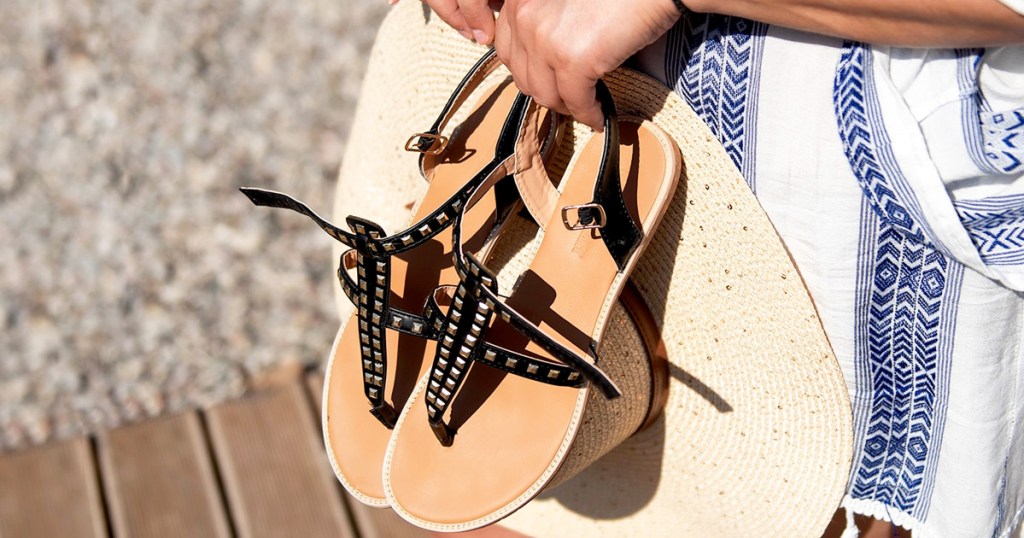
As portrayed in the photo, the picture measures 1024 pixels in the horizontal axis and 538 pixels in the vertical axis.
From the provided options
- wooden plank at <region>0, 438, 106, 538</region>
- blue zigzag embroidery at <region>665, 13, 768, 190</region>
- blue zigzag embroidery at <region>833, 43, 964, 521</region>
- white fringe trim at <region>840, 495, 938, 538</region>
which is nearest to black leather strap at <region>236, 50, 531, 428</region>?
blue zigzag embroidery at <region>665, 13, 768, 190</region>

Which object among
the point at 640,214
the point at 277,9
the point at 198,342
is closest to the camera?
the point at 640,214

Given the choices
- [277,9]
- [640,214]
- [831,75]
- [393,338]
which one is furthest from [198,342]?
[831,75]

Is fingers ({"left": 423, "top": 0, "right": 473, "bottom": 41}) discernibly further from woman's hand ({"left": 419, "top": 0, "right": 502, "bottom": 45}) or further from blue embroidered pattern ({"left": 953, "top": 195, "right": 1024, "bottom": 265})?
blue embroidered pattern ({"left": 953, "top": 195, "right": 1024, "bottom": 265})

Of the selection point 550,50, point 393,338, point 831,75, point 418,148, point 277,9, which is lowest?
point 277,9

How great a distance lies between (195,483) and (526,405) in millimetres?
1042

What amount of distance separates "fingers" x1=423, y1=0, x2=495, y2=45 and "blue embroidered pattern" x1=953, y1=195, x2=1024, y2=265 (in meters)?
0.37

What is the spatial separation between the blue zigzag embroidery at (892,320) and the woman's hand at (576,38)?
128 millimetres

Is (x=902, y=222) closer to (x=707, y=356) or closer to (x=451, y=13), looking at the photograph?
(x=707, y=356)

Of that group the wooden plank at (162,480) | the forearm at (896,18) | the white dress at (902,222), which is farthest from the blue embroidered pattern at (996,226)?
the wooden plank at (162,480)

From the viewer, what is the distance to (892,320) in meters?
0.70

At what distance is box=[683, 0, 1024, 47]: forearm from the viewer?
1.73ft

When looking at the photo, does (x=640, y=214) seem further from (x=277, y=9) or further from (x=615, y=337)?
(x=277, y=9)

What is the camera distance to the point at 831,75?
2.05ft

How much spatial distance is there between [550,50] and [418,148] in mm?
194
